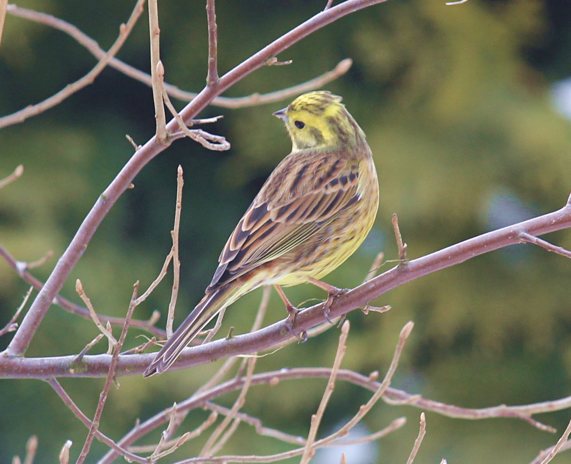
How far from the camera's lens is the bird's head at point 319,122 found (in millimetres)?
3277

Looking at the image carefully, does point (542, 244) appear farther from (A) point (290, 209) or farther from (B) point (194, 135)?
(A) point (290, 209)

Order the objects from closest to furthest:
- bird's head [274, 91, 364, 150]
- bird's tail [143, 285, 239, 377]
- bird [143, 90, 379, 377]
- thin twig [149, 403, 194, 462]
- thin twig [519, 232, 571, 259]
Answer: thin twig [149, 403, 194, 462], thin twig [519, 232, 571, 259], bird's tail [143, 285, 239, 377], bird [143, 90, 379, 377], bird's head [274, 91, 364, 150]

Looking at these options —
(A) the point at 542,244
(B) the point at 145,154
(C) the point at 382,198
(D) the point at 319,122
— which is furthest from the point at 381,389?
(C) the point at 382,198

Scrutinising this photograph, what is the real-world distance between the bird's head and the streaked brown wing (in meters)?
0.06

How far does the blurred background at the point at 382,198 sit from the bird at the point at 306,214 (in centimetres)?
284

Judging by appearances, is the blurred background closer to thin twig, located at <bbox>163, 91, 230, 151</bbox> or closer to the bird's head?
the bird's head

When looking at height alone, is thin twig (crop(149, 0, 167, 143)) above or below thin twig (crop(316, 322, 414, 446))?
→ above

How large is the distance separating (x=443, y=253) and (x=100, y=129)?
224 inches

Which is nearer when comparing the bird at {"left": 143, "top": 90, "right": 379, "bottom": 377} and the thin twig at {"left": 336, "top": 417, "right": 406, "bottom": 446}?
the thin twig at {"left": 336, "top": 417, "right": 406, "bottom": 446}

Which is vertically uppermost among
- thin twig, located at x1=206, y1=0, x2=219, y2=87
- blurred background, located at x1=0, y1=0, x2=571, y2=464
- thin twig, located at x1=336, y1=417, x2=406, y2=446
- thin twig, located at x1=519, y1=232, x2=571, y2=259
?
thin twig, located at x1=206, y1=0, x2=219, y2=87

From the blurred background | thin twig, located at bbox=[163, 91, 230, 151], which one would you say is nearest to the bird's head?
thin twig, located at bbox=[163, 91, 230, 151]

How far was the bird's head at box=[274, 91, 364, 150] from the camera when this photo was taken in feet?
10.8

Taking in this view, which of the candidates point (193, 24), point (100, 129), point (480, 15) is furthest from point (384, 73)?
point (100, 129)

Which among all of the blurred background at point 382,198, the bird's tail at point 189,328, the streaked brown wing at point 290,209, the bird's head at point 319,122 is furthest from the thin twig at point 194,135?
the blurred background at point 382,198
